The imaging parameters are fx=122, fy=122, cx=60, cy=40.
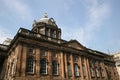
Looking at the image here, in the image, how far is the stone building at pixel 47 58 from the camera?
1719cm

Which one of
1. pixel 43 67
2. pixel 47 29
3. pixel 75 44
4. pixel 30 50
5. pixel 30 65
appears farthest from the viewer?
pixel 47 29

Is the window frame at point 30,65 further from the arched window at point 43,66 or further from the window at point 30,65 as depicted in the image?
the arched window at point 43,66

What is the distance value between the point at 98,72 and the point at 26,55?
54.2 ft

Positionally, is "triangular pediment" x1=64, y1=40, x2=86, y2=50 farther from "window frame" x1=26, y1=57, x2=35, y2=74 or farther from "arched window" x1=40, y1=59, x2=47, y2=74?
"window frame" x1=26, y1=57, x2=35, y2=74

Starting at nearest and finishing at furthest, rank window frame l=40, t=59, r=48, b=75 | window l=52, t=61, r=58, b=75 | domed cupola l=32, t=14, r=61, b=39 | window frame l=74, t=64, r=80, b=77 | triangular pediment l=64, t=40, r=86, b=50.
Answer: window frame l=40, t=59, r=48, b=75
window l=52, t=61, r=58, b=75
window frame l=74, t=64, r=80, b=77
triangular pediment l=64, t=40, r=86, b=50
domed cupola l=32, t=14, r=61, b=39

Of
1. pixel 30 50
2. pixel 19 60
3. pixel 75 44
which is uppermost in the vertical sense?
pixel 75 44

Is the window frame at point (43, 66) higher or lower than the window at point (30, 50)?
lower

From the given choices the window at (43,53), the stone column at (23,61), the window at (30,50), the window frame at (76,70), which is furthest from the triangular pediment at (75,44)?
the stone column at (23,61)

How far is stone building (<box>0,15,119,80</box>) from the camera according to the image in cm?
1719

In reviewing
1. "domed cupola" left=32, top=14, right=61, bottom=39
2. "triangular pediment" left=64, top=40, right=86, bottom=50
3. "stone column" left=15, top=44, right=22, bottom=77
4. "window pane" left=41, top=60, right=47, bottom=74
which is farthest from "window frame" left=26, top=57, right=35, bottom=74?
"domed cupola" left=32, top=14, right=61, bottom=39

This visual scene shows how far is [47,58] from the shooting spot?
19422mm

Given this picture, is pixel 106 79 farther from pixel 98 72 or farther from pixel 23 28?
pixel 23 28

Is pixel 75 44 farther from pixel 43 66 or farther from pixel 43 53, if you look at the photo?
pixel 43 66

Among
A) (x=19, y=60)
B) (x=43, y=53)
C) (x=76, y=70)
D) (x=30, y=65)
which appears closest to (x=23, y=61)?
(x=19, y=60)
